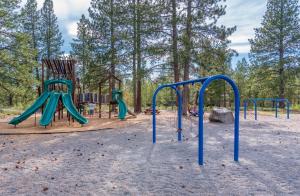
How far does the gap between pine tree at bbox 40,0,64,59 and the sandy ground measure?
2108cm

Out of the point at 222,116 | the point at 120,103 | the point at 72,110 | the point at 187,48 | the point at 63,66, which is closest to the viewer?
the point at 72,110

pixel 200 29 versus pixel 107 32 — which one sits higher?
pixel 107 32

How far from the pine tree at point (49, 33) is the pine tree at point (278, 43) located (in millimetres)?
20589

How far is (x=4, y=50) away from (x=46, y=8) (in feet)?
41.5

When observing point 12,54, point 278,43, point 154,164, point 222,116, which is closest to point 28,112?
point 154,164

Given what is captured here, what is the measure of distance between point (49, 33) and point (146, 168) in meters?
24.8

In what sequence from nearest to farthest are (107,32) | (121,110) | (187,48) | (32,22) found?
(187,48) < (121,110) < (107,32) < (32,22)

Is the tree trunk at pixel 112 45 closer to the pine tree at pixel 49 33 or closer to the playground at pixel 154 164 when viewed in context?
the playground at pixel 154 164

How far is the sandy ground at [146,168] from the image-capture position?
9.80ft

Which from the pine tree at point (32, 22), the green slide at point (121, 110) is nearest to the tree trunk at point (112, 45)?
the green slide at point (121, 110)

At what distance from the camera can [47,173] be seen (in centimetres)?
366

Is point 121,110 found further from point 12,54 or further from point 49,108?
point 12,54

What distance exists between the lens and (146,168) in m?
3.85

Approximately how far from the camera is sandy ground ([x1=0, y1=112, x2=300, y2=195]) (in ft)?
9.80
